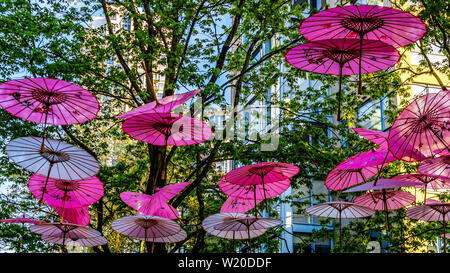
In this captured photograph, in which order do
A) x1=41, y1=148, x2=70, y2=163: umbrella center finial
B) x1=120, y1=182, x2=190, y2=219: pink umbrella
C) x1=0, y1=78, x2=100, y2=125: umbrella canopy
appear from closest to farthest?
x1=0, y1=78, x2=100, y2=125: umbrella canopy
x1=41, y1=148, x2=70, y2=163: umbrella center finial
x1=120, y1=182, x2=190, y2=219: pink umbrella

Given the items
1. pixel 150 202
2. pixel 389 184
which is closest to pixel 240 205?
pixel 150 202

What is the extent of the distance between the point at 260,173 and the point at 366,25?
2340mm

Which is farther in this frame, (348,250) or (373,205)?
(348,250)

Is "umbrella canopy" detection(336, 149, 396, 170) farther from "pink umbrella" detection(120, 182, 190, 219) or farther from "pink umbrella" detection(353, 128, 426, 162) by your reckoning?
"pink umbrella" detection(120, 182, 190, 219)

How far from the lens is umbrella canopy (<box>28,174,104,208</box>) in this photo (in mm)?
5531

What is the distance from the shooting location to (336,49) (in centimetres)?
390

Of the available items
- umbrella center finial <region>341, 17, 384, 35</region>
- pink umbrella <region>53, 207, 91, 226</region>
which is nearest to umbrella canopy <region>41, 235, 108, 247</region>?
pink umbrella <region>53, 207, 91, 226</region>

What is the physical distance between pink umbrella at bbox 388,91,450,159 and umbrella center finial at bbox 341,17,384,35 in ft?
2.82

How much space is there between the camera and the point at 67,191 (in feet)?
18.5

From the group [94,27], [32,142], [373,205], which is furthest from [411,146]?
[94,27]

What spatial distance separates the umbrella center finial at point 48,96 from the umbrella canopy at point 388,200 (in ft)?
13.9
